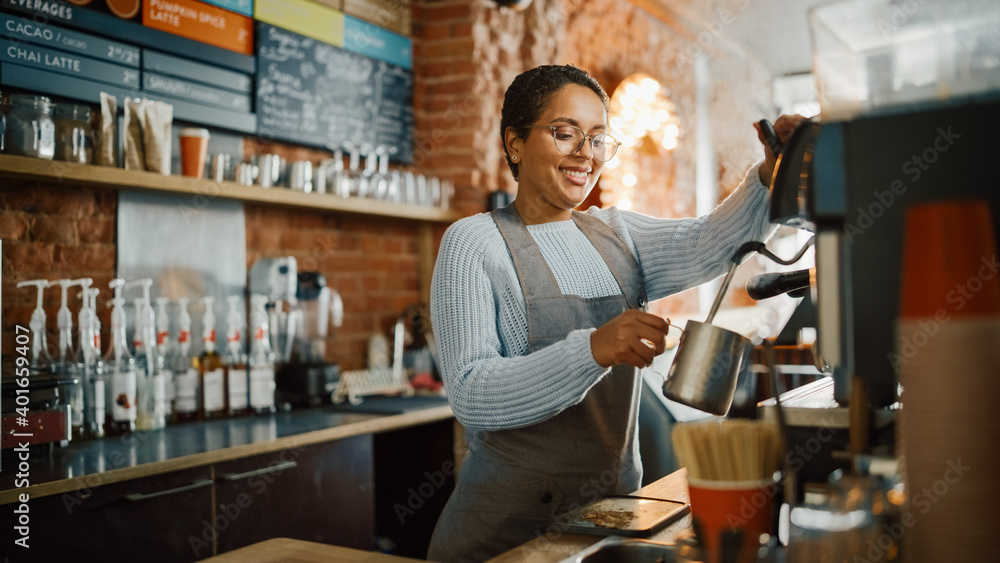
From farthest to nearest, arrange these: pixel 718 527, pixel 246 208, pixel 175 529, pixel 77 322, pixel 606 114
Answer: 1. pixel 246 208
2. pixel 77 322
3. pixel 175 529
4. pixel 606 114
5. pixel 718 527

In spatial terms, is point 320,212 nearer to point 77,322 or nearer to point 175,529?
point 77,322

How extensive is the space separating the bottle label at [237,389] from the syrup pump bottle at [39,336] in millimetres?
577

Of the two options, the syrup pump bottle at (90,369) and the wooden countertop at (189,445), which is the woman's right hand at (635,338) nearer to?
the wooden countertop at (189,445)

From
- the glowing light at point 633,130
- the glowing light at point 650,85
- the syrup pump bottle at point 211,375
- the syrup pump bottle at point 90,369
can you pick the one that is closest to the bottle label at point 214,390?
the syrup pump bottle at point 211,375

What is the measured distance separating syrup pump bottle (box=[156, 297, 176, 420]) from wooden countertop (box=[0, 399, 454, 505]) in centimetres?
8

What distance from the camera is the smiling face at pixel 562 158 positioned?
1607mm

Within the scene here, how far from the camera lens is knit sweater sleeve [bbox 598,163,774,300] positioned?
1.53 meters

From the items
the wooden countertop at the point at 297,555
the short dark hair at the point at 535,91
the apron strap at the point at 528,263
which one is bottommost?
the wooden countertop at the point at 297,555

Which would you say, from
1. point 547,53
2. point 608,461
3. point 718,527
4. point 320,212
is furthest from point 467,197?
point 718,527

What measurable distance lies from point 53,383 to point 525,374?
1379 millimetres

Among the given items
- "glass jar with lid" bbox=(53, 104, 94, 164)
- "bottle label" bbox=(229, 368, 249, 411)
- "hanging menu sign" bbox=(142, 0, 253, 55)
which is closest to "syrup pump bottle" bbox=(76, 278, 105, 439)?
"glass jar with lid" bbox=(53, 104, 94, 164)

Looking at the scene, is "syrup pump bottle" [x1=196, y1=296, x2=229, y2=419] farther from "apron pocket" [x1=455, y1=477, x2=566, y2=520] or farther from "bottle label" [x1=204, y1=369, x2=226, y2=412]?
"apron pocket" [x1=455, y1=477, x2=566, y2=520]

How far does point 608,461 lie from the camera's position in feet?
5.08

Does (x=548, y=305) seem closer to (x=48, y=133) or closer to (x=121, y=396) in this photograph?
(x=121, y=396)
